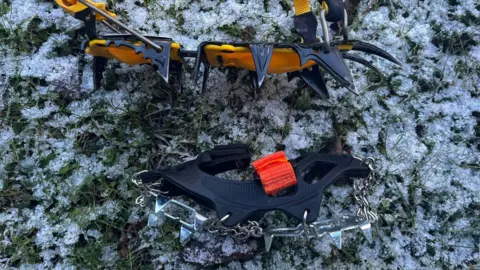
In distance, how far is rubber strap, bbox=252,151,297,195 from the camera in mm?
1596

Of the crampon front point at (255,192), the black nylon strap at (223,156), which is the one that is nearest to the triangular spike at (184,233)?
the crampon front point at (255,192)

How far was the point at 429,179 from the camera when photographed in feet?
6.18

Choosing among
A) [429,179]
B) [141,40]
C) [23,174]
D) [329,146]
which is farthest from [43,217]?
[429,179]

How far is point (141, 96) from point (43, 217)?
0.57 metres

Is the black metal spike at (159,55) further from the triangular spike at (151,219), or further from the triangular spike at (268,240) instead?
the triangular spike at (268,240)

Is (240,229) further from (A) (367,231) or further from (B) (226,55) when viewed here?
(B) (226,55)

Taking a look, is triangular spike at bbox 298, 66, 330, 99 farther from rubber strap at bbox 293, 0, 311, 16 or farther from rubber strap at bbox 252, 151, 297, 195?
rubber strap at bbox 252, 151, 297, 195

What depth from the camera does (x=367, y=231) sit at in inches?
68.1

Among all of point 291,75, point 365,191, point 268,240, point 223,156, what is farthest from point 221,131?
point 365,191

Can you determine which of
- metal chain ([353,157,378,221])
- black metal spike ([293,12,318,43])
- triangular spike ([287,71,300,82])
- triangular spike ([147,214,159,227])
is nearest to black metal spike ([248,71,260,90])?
triangular spike ([287,71,300,82])

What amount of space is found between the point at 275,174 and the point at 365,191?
0.41 meters

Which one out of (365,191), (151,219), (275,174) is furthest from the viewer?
(365,191)

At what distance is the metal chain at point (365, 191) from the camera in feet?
5.65

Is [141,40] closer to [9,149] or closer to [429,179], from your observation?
[9,149]
